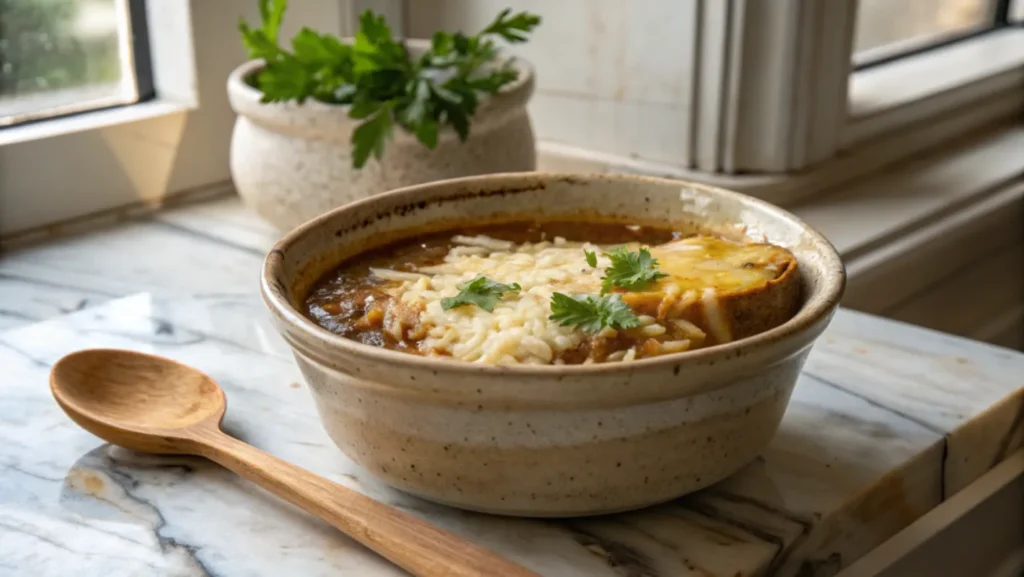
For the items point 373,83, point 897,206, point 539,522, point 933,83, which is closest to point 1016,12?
point 933,83

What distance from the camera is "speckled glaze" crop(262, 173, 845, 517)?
0.50 m

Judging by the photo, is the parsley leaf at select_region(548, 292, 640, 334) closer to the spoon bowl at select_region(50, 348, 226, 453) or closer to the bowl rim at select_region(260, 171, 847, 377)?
the bowl rim at select_region(260, 171, 847, 377)

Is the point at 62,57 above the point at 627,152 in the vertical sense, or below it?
above

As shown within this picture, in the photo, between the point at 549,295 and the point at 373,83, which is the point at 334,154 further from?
the point at 549,295

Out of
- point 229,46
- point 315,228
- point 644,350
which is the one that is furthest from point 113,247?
point 644,350

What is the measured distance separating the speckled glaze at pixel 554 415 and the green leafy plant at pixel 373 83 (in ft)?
1.05

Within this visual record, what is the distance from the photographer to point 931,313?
1.25 meters

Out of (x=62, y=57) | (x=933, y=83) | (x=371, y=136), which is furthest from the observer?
(x=933, y=83)

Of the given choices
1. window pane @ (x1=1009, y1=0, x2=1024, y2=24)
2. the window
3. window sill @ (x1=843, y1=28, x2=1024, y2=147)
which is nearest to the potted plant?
window sill @ (x1=843, y1=28, x2=1024, y2=147)

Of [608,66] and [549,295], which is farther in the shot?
[608,66]

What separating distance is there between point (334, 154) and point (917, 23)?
0.99 meters

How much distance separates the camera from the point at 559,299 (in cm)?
56

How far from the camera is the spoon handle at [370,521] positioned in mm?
507

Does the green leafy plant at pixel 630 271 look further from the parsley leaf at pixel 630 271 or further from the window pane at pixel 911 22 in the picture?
the window pane at pixel 911 22
